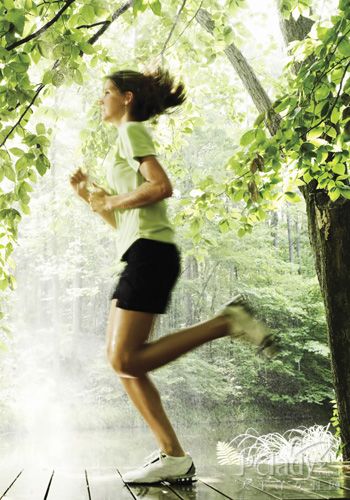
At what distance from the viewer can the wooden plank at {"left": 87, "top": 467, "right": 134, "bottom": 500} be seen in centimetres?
167

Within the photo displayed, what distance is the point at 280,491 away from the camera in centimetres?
175

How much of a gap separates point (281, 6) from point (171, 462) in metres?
2.04

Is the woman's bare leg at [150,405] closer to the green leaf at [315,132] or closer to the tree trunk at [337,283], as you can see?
the green leaf at [315,132]

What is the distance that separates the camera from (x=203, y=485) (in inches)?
72.5

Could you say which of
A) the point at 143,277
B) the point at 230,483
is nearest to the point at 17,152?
the point at 143,277

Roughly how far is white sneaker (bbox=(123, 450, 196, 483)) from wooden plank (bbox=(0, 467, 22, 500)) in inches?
15.1

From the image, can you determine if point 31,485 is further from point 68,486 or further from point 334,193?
point 334,193

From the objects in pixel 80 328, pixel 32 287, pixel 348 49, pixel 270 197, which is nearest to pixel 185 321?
pixel 80 328

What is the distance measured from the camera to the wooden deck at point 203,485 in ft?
5.51

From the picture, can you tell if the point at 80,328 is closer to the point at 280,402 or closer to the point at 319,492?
the point at 280,402

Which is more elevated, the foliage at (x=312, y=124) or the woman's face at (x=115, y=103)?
the foliage at (x=312, y=124)

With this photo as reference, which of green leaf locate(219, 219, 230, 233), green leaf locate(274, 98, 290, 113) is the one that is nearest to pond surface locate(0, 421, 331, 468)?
green leaf locate(219, 219, 230, 233)

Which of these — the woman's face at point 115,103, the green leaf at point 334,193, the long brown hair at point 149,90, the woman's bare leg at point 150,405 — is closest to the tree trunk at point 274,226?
the green leaf at point 334,193

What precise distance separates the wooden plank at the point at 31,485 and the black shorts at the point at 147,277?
0.63 meters
